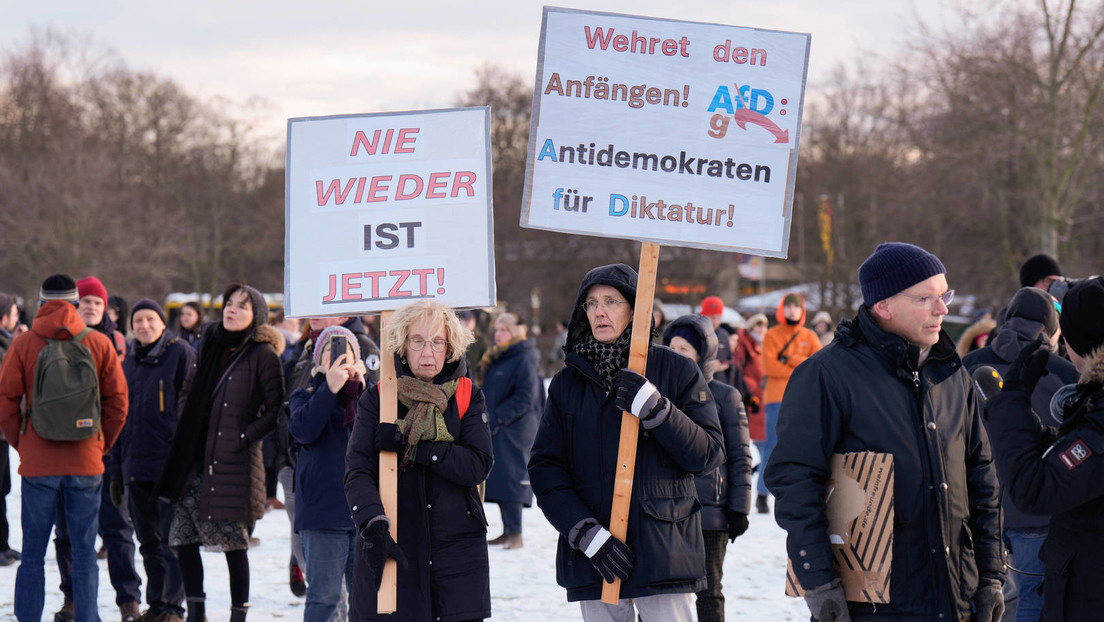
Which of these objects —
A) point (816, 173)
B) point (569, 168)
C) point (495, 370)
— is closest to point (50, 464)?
point (569, 168)

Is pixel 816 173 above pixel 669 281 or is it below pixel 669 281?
above

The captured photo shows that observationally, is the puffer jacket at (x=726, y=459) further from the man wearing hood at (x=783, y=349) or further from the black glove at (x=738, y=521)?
the man wearing hood at (x=783, y=349)

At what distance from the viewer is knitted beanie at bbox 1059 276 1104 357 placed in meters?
3.44

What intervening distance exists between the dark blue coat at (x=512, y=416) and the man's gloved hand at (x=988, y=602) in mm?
6233

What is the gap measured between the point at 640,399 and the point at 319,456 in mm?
2310

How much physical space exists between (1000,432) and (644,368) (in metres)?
1.29

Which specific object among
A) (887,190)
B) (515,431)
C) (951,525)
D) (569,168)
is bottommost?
(515,431)

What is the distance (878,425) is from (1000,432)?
0.36 meters

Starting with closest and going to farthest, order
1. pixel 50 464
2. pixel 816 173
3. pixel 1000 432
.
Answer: pixel 1000 432, pixel 50 464, pixel 816 173

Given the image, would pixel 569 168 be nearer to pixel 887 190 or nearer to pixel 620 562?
pixel 620 562

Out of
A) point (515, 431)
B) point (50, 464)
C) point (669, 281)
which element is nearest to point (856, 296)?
point (669, 281)

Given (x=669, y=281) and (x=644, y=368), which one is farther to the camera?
(x=669, y=281)

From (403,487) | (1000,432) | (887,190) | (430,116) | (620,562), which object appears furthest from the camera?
(887,190)

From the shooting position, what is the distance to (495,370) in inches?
392
